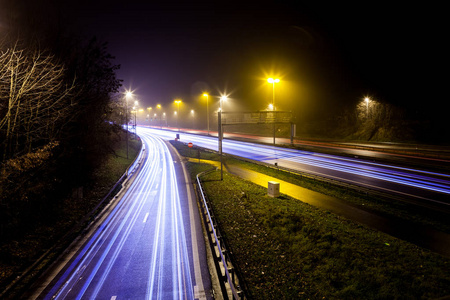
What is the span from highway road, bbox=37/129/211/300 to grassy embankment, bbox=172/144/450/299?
164 cm

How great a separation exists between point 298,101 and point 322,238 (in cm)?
6137

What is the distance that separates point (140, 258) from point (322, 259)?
6.71 m

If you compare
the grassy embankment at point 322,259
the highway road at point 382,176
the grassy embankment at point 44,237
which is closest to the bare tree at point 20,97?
the grassy embankment at point 44,237

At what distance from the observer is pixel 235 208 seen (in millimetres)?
13836

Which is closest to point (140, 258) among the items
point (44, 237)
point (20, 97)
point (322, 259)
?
point (44, 237)

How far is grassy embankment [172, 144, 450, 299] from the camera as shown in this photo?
709cm

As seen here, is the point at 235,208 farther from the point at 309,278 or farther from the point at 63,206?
the point at 63,206

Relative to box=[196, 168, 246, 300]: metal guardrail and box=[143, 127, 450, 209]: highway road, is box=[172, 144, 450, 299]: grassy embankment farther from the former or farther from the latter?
box=[143, 127, 450, 209]: highway road

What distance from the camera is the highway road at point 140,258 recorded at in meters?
7.53

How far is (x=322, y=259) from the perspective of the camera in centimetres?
855

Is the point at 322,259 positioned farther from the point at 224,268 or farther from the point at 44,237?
the point at 44,237

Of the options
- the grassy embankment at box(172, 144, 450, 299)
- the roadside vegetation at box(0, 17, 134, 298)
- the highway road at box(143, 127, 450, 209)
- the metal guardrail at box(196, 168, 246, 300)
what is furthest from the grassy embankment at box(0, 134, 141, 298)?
the highway road at box(143, 127, 450, 209)

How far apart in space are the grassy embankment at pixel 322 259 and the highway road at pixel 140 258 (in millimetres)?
1636

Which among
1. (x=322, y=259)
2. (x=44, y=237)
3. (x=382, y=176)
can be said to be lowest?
(x=44, y=237)
